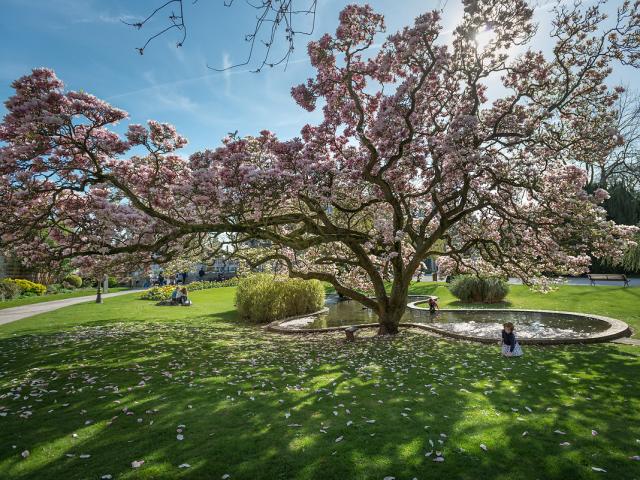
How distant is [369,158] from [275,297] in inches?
365

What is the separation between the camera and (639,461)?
420 centimetres

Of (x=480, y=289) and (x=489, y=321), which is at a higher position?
(x=480, y=289)

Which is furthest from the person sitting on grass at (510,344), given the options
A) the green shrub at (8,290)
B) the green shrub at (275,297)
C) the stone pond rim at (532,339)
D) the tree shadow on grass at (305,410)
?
the green shrub at (8,290)

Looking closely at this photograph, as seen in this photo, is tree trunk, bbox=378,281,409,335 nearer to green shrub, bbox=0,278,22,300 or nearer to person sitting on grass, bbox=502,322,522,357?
person sitting on grass, bbox=502,322,522,357

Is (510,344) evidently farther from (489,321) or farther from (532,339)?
(489,321)

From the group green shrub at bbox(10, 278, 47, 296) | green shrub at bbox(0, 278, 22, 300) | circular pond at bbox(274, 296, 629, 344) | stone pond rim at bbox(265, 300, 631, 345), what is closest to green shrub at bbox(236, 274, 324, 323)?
circular pond at bbox(274, 296, 629, 344)

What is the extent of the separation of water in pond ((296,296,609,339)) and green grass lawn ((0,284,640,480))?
239 cm

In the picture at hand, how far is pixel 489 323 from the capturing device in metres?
14.9

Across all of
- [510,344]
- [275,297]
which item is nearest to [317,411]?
[510,344]

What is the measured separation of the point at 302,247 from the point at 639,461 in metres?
9.50

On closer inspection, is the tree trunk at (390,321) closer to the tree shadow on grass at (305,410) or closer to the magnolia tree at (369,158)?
the magnolia tree at (369,158)

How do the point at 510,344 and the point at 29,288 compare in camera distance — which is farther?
the point at 29,288

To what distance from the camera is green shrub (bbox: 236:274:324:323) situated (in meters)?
18.5

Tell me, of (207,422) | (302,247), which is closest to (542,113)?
(302,247)
